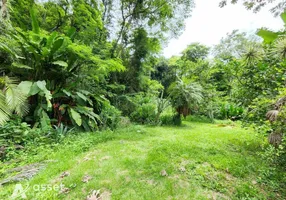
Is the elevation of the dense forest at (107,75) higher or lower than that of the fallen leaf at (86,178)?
higher

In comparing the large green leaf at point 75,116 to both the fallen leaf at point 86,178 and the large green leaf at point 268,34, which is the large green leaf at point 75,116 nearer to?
the fallen leaf at point 86,178

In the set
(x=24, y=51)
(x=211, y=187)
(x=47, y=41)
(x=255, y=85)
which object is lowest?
(x=211, y=187)

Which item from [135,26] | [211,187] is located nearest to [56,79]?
[211,187]

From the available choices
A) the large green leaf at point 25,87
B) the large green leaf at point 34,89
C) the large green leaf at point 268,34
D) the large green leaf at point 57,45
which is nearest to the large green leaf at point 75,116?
the large green leaf at point 34,89

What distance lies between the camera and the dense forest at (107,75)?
103 inches

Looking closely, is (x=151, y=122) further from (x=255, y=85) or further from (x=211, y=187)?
(x=211, y=187)

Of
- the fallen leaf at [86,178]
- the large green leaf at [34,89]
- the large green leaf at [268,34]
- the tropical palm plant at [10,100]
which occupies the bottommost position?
the fallen leaf at [86,178]

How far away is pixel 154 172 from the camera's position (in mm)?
2041

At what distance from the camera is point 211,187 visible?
180cm

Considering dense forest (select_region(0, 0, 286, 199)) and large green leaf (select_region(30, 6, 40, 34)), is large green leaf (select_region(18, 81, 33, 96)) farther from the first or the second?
large green leaf (select_region(30, 6, 40, 34))

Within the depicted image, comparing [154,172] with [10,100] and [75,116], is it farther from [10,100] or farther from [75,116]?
[10,100]

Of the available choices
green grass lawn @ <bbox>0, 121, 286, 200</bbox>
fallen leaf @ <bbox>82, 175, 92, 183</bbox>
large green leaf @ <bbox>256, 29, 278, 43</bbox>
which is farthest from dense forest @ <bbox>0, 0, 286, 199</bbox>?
fallen leaf @ <bbox>82, 175, 92, 183</bbox>

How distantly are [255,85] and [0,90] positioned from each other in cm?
518

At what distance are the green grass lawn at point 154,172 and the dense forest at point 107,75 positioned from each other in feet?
1.06
